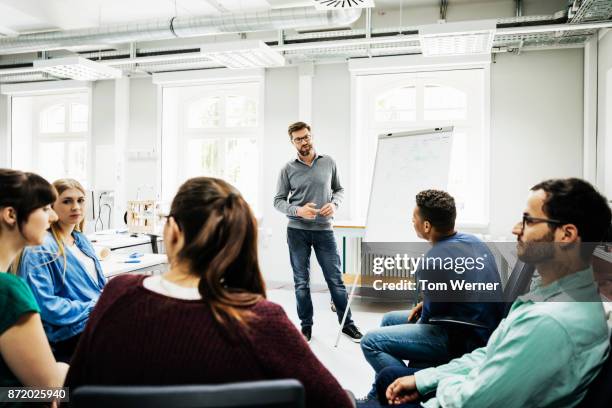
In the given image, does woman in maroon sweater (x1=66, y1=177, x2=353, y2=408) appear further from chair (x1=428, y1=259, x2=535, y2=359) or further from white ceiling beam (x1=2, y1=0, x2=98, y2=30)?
white ceiling beam (x1=2, y1=0, x2=98, y2=30)

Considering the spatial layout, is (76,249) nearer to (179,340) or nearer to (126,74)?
(179,340)

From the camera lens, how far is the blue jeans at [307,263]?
11.3 feet

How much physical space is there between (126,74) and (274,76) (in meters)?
2.08

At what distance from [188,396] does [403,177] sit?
2.68 meters

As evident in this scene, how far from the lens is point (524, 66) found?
4.80 metres

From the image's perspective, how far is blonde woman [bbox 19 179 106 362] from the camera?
181 centimetres

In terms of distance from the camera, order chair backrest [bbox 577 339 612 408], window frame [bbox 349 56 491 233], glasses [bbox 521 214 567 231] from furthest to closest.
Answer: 1. window frame [bbox 349 56 491 233]
2. glasses [bbox 521 214 567 231]
3. chair backrest [bbox 577 339 612 408]

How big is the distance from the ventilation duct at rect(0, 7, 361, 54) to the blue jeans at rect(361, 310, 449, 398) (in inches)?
118

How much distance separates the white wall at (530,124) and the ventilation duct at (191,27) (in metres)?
1.96

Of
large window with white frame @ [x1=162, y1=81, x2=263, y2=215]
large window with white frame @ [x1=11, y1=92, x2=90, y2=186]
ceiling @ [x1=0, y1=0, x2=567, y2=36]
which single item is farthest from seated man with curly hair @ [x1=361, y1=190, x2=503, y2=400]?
large window with white frame @ [x1=11, y1=92, x2=90, y2=186]

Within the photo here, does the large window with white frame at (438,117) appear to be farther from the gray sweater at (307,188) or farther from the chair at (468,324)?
the chair at (468,324)

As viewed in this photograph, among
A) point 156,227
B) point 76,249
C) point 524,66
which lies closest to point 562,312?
point 76,249

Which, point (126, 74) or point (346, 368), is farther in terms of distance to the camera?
point (126, 74)

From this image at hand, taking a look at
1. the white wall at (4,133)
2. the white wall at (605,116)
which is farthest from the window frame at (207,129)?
the white wall at (605,116)
